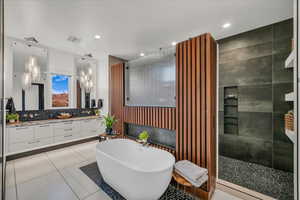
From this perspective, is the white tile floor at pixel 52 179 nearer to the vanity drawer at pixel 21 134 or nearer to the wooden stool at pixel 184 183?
the wooden stool at pixel 184 183

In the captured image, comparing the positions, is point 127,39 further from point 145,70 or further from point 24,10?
point 24,10

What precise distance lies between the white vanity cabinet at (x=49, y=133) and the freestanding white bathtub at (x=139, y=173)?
1926 millimetres

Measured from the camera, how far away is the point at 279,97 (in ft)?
8.42

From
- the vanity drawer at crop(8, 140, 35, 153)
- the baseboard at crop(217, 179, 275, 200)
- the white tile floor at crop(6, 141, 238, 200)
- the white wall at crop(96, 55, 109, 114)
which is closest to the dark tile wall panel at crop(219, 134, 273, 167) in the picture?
the baseboard at crop(217, 179, 275, 200)

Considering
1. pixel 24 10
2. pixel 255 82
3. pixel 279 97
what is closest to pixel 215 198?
pixel 279 97

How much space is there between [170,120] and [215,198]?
1379 mm

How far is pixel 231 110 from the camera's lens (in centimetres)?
327

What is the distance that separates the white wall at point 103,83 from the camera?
14.6 ft

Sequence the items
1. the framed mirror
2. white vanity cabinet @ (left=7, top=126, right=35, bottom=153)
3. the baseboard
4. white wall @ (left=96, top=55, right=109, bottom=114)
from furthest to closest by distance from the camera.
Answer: white wall @ (left=96, top=55, right=109, bottom=114), the framed mirror, white vanity cabinet @ (left=7, top=126, right=35, bottom=153), the baseboard

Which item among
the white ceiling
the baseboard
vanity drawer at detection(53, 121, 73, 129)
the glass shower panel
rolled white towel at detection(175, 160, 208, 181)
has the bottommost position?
the baseboard

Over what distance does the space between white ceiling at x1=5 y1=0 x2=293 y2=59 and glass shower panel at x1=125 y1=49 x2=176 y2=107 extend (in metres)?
0.58

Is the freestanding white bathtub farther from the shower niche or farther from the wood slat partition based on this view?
the shower niche

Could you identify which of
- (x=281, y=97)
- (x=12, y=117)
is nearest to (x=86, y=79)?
(x=12, y=117)

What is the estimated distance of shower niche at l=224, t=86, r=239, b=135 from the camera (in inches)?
125
